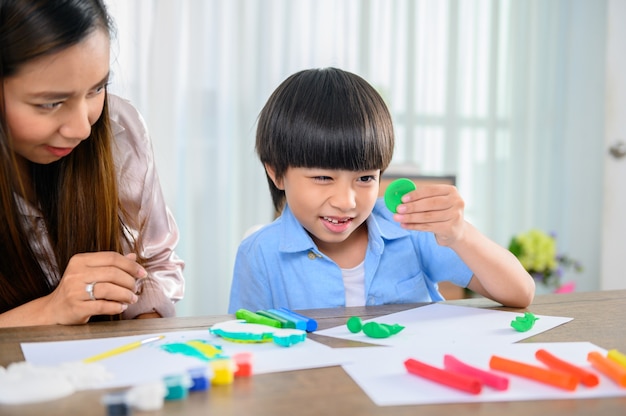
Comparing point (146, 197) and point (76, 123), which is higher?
point (76, 123)

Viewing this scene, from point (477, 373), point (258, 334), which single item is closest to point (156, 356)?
point (258, 334)

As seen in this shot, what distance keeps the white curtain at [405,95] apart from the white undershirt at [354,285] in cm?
164

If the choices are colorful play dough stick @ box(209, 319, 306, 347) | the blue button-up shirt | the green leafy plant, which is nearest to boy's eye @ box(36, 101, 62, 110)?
colorful play dough stick @ box(209, 319, 306, 347)

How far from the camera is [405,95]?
3.23m

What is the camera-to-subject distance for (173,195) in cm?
278

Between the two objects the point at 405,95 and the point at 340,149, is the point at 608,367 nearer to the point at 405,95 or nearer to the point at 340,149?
the point at 340,149

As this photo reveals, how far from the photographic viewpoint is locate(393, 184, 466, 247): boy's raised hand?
3.27 feet

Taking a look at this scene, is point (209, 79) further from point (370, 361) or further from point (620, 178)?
point (370, 361)

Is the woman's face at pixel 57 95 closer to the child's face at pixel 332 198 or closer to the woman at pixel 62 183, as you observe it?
the woman at pixel 62 183

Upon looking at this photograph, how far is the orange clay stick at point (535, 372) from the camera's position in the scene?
62 cm

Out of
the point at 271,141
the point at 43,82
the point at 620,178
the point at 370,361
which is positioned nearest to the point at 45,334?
the point at 43,82

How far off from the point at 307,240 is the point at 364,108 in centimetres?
24

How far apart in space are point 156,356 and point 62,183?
1.43 feet

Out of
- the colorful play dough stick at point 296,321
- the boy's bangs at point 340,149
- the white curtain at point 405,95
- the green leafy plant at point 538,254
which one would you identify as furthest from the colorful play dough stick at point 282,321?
the green leafy plant at point 538,254
